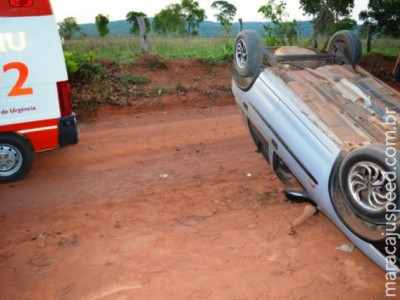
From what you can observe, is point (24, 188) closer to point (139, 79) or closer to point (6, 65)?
point (6, 65)

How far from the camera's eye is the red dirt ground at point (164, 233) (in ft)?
10.4

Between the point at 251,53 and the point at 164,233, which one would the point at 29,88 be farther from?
the point at 251,53

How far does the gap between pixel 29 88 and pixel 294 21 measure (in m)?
10.5

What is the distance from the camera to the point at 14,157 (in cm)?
512

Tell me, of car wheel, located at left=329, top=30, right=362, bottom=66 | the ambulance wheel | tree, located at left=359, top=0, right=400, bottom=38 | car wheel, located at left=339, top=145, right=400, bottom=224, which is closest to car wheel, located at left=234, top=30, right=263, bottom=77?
car wheel, located at left=329, top=30, right=362, bottom=66

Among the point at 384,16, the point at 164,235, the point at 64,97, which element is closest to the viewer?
the point at 164,235

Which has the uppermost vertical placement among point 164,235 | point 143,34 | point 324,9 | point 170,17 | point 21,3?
point 170,17

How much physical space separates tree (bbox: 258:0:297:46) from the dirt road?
815 cm

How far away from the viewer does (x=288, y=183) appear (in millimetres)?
4152

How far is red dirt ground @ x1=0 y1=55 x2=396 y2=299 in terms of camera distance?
10.4 feet

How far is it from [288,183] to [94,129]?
15.2 feet

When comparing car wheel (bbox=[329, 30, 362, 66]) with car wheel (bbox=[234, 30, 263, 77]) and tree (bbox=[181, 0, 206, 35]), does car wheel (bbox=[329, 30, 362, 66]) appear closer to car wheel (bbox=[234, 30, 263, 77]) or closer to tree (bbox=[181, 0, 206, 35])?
car wheel (bbox=[234, 30, 263, 77])

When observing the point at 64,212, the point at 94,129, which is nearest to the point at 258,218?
the point at 64,212

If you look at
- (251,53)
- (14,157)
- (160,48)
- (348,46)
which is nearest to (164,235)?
(251,53)
